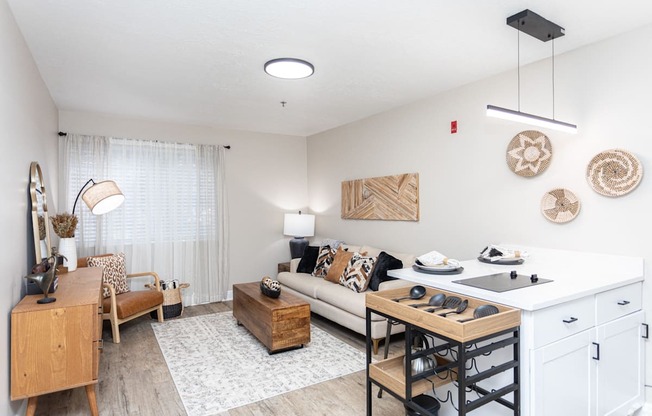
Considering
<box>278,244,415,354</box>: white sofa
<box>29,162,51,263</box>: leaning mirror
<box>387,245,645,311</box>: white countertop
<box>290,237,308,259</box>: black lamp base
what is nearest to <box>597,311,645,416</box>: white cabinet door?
<box>387,245,645,311</box>: white countertop

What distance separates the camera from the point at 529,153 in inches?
116

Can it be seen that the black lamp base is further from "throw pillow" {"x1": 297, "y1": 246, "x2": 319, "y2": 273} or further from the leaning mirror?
the leaning mirror

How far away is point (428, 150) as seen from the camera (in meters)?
3.83

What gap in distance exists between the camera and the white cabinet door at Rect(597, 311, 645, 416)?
1.98 m

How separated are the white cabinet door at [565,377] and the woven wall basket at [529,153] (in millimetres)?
1426

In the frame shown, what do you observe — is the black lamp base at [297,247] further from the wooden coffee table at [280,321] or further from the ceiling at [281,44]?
the ceiling at [281,44]

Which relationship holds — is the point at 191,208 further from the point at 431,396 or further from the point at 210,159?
the point at 431,396

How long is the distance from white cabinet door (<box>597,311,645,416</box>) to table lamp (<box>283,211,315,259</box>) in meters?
3.81

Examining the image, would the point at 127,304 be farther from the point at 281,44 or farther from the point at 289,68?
the point at 281,44

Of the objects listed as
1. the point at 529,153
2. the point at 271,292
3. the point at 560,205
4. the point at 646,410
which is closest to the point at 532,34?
the point at 529,153

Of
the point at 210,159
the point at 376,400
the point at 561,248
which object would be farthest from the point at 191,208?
the point at 561,248

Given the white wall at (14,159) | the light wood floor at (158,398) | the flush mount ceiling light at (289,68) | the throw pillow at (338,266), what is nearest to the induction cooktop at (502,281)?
the light wood floor at (158,398)

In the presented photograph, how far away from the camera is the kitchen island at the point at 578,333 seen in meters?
1.66

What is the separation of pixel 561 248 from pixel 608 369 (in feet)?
3.19
